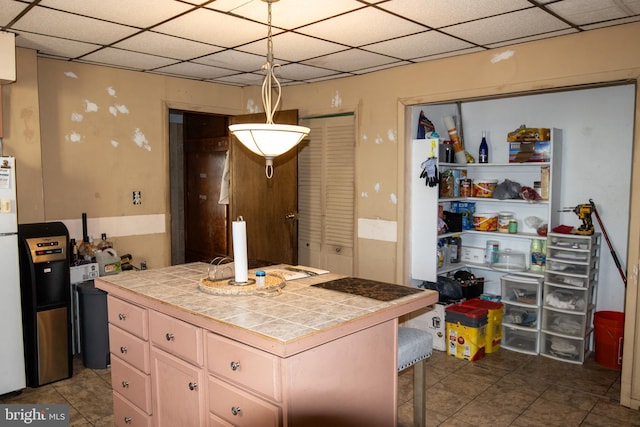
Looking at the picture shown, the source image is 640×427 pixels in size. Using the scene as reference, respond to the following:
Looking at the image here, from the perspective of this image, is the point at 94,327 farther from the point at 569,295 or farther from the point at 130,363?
the point at 569,295

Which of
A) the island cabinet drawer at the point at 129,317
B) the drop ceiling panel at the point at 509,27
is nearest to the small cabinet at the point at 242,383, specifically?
the island cabinet drawer at the point at 129,317

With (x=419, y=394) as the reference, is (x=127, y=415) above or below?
below

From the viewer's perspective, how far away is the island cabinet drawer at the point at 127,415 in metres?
2.71

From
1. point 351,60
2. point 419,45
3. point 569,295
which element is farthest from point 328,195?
point 569,295

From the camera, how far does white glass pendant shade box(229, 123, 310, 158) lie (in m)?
2.25

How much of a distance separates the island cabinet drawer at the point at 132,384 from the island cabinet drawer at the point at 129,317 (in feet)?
0.74

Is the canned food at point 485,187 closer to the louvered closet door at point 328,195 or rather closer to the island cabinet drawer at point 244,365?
the louvered closet door at point 328,195

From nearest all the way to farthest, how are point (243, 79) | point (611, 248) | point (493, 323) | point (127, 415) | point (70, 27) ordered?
1. point (127, 415)
2. point (70, 27)
3. point (611, 248)
4. point (493, 323)
5. point (243, 79)

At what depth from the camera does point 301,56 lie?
401cm

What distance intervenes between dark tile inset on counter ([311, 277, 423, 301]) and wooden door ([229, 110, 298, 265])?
2378mm

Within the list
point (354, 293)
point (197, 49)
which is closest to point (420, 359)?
point (354, 293)

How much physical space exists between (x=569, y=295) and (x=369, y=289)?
2368 mm

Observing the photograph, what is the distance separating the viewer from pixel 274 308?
2.29 m

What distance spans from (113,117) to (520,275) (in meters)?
3.93
